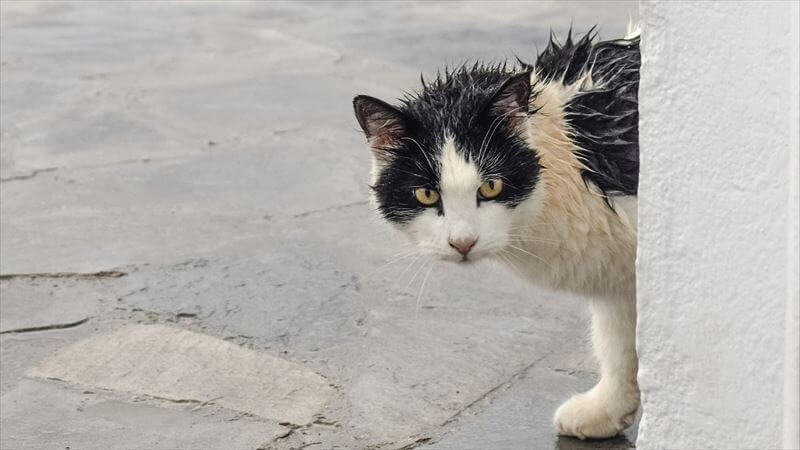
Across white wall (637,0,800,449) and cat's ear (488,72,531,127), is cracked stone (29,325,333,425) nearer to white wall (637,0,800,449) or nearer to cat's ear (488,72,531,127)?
cat's ear (488,72,531,127)

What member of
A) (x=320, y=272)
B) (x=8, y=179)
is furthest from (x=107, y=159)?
(x=320, y=272)

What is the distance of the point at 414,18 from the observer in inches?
344

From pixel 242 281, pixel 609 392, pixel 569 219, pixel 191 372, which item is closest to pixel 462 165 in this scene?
pixel 569 219

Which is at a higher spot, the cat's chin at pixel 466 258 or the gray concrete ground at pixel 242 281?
the cat's chin at pixel 466 258

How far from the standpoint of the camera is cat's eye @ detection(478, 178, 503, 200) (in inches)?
121

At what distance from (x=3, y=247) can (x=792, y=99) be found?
13.9 feet

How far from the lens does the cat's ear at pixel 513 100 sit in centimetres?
301

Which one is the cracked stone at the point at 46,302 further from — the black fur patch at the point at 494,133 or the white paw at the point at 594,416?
the white paw at the point at 594,416

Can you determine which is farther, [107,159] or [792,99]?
[107,159]

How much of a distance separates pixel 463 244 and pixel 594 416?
787mm

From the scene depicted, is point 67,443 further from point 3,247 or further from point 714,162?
Result: point 714,162

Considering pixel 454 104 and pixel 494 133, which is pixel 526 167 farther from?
pixel 454 104

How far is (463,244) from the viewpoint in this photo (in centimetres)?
304

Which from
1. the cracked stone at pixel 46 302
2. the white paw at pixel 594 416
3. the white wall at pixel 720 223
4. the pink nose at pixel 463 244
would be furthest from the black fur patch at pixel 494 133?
the cracked stone at pixel 46 302
